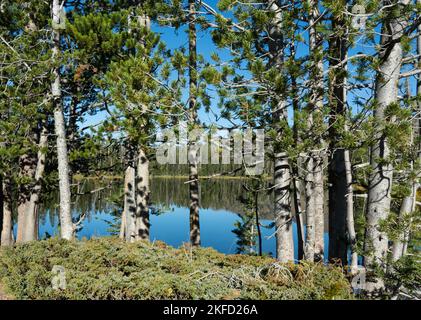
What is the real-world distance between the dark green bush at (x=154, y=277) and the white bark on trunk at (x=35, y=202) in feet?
11.2

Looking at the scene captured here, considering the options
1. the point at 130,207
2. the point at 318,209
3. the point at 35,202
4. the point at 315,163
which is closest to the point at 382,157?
the point at 315,163

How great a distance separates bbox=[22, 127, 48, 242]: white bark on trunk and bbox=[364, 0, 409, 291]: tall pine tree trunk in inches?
310

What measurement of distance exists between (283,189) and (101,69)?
520 centimetres

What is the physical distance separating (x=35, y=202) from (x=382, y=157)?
8.57 m

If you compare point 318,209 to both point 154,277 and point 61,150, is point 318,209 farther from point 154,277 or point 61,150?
point 61,150

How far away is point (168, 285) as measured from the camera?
4402 mm

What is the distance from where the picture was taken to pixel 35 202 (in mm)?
9656

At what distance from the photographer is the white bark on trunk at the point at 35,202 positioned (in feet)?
31.2

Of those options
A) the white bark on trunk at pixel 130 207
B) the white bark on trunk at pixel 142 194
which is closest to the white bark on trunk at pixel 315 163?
the white bark on trunk at pixel 142 194

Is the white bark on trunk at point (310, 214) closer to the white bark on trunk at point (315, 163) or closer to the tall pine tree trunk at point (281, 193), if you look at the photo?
the white bark on trunk at point (315, 163)

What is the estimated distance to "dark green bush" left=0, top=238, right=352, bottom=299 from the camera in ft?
14.0
